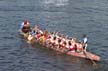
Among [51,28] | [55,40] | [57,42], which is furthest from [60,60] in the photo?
[51,28]

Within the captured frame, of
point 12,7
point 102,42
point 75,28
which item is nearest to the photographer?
point 102,42

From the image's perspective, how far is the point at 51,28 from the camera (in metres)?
59.4

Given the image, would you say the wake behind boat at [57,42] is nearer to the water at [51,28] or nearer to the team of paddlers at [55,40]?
the team of paddlers at [55,40]

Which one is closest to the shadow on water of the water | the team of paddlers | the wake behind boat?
the water

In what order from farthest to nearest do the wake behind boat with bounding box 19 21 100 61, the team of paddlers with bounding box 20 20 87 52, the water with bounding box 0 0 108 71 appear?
the team of paddlers with bounding box 20 20 87 52 < the wake behind boat with bounding box 19 21 100 61 < the water with bounding box 0 0 108 71

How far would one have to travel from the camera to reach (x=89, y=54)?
4403 centimetres

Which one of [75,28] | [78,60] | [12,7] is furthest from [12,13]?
[78,60]

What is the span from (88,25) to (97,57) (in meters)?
19.3

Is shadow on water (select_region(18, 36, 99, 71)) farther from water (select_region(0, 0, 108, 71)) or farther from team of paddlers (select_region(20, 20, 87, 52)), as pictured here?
team of paddlers (select_region(20, 20, 87, 52))

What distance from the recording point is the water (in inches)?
1711

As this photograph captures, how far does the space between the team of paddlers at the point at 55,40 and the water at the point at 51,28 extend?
101 cm

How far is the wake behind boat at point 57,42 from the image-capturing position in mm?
44719

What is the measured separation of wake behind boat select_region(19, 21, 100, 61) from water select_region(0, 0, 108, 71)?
734mm

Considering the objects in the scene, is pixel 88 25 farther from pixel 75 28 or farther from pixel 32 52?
pixel 32 52
